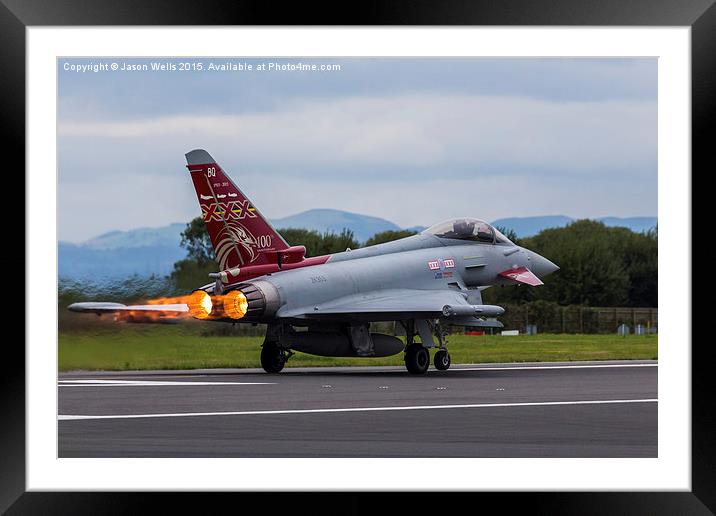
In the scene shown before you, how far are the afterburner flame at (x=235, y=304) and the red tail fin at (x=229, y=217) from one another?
1.73 m

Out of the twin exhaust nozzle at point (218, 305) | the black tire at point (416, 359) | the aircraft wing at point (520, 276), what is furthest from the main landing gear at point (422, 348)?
the twin exhaust nozzle at point (218, 305)

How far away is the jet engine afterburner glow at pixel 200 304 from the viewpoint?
22.8 meters

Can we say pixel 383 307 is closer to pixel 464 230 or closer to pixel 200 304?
pixel 464 230

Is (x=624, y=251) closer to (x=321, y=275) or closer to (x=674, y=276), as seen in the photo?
(x=321, y=275)

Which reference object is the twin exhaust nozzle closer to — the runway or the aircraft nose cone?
the runway

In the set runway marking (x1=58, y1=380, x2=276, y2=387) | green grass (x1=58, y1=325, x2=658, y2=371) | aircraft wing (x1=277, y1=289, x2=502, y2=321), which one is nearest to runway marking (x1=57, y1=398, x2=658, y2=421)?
green grass (x1=58, y1=325, x2=658, y2=371)

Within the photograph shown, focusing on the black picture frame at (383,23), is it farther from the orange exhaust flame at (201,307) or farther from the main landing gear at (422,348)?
the main landing gear at (422,348)

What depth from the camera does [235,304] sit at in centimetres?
2464

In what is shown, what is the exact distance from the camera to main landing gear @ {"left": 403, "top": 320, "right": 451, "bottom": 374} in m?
26.7

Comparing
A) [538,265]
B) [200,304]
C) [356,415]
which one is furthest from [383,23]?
[538,265]

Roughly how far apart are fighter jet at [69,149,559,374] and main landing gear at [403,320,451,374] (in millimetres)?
22

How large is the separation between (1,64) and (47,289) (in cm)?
199

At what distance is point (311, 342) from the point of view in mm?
26594

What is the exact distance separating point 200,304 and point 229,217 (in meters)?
3.88
